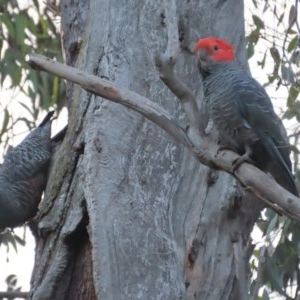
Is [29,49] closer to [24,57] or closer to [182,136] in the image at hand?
[24,57]

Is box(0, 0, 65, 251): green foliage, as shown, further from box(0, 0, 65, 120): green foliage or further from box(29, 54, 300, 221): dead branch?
box(29, 54, 300, 221): dead branch

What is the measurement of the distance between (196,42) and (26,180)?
1.18m

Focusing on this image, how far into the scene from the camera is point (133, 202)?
12.5ft

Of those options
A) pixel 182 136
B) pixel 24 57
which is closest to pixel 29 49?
pixel 24 57

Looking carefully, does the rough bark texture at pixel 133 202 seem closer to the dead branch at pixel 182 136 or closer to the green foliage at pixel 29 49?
the dead branch at pixel 182 136

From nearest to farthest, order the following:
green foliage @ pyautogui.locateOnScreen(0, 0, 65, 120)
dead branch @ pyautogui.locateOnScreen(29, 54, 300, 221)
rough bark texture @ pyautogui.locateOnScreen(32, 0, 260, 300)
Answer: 1. dead branch @ pyautogui.locateOnScreen(29, 54, 300, 221)
2. rough bark texture @ pyautogui.locateOnScreen(32, 0, 260, 300)
3. green foliage @ pyautogui.locateOnScreen(0, 0, 65, 120)

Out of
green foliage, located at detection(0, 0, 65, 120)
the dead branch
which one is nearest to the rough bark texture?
the dead branch

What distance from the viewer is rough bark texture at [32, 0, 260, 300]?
3.71 metres

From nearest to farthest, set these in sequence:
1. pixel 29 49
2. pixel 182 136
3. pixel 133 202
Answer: pixel 182 136 → pixel 133 202 → pixel 29 49

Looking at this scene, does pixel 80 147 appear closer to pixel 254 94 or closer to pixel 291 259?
pixel 254 94

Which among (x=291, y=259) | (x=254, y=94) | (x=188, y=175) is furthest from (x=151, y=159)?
(x=291, y=259)

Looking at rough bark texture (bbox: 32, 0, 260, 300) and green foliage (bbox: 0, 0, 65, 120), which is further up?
green foliage (bbox: 0, 0, 65, 120)

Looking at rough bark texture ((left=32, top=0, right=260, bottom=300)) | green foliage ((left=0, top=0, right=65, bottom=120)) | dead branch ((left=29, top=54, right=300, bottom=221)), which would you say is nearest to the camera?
dead branch ((left=29, top=54, right=300, bottom=221))

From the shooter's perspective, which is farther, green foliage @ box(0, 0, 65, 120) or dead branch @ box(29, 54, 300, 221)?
green foliage @ box(0, 0, 65, 120)
